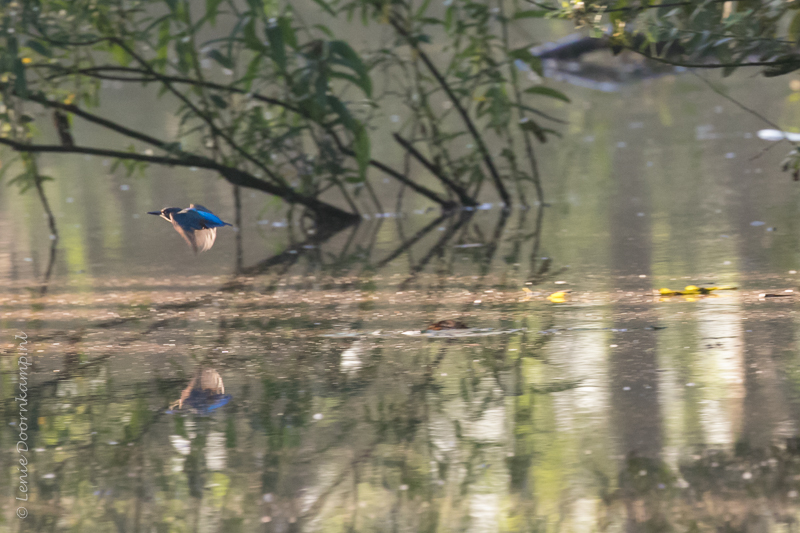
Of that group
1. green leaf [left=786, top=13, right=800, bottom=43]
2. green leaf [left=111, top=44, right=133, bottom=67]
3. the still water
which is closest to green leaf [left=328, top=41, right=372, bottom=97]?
the still water

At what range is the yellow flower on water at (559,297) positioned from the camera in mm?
4752

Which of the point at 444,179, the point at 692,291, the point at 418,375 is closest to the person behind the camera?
the point at 418,375

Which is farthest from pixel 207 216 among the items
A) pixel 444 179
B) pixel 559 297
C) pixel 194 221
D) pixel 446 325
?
pixel 444 179

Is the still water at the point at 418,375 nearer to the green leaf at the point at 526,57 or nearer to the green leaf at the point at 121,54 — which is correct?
the green leaf at the point at 526,57

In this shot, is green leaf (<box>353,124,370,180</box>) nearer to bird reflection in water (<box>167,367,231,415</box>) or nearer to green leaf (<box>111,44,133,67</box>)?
green leaf (<box>111,44,133,67</box>)

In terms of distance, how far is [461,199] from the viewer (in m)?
7.83

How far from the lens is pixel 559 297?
4812mm

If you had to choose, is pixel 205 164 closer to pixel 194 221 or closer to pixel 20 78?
pixel 20 78

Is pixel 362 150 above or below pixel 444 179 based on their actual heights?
above

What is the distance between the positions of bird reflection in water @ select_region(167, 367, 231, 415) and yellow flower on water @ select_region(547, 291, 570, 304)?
1.53 metres

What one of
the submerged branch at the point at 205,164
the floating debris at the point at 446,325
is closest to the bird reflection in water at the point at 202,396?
the floating debris at the point at 446,325

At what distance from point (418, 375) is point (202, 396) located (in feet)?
2.29

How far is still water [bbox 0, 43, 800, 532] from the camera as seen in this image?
2734mm

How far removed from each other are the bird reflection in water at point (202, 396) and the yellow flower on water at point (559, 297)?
153 centimetres
